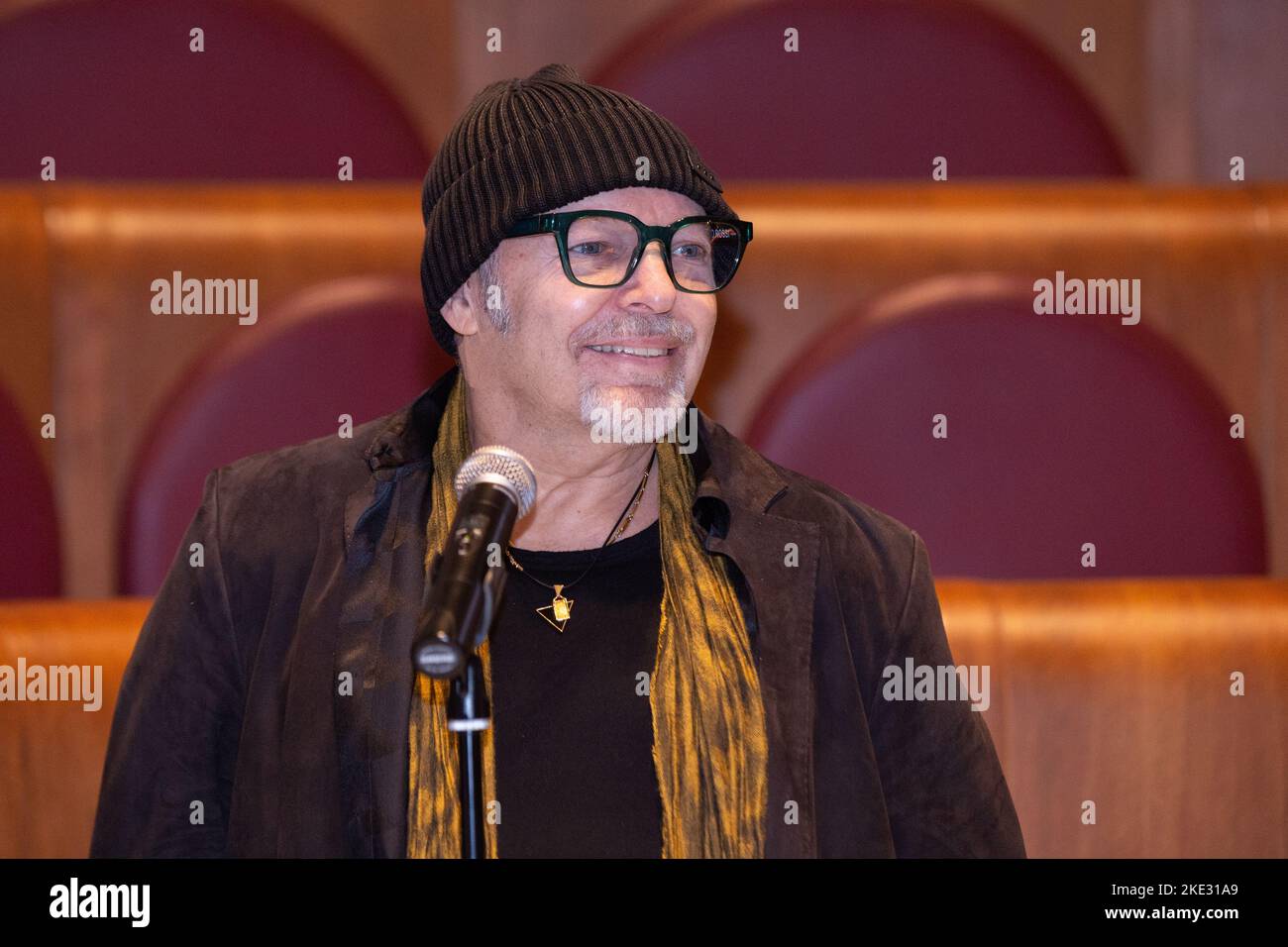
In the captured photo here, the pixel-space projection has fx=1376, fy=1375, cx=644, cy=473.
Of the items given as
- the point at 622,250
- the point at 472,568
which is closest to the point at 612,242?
the point at 622,250

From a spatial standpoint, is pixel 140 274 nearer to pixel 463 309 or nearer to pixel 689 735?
pixel 463 309

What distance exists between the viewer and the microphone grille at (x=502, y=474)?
494 millimetres

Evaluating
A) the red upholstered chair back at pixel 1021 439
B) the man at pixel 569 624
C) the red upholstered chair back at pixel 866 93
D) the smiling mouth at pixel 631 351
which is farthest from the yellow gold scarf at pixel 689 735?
the red upholstered chair back at pixel 866 93

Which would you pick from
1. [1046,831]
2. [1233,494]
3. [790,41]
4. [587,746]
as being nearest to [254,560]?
[587,746]

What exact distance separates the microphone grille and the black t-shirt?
0.24m

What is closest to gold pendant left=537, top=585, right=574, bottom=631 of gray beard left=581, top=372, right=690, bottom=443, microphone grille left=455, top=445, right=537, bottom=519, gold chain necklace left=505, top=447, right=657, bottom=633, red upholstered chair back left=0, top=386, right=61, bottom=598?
gold chain necklace left=505, top=447, right=657, bottom=633

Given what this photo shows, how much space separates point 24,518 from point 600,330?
0.56 meters

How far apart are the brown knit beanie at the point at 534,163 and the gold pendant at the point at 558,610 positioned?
0.19 m

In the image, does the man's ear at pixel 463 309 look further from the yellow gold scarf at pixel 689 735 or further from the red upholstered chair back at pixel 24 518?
the red upholstered chair back at pixel 24 518

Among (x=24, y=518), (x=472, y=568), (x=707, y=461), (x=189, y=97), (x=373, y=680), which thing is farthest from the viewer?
(x=189, y=97)

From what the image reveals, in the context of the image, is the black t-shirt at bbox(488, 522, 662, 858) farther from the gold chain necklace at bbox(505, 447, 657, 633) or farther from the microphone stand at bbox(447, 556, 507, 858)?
the microphone stand at bbox(447, 556, 507, 858)

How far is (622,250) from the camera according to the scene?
0.73 metres

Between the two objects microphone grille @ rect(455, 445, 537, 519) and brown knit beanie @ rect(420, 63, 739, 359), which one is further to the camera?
brown knit beanie @ rect(420, 63, 739, 359)

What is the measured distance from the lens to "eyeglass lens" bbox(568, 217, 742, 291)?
730 millimetres
